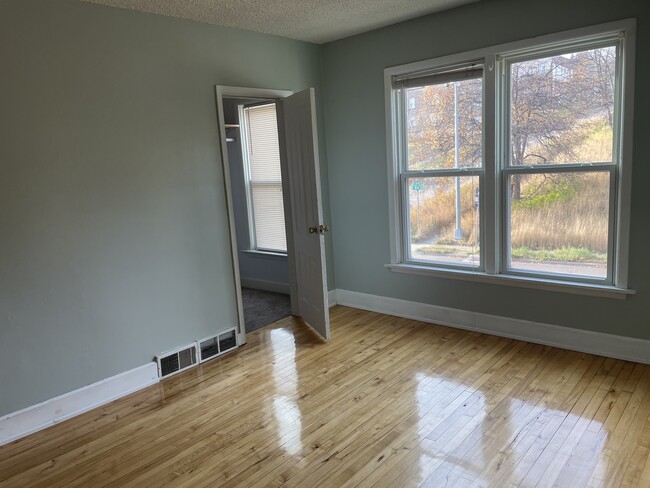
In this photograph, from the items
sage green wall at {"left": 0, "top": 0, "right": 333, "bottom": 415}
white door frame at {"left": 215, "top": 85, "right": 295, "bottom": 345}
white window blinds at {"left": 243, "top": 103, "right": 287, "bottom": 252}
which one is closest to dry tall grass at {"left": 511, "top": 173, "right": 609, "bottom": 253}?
white door frame at {"left": 215, "top": 85, "right": 295, "bottom": 345}

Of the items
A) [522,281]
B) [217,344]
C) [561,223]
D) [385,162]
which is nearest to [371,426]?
[217,344]

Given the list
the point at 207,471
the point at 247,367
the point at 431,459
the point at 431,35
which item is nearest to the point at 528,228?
the point at 431,35

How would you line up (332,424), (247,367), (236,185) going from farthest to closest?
1. (236,185)
2. (247,367)
3. (332,424)

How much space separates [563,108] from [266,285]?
3.63 meters

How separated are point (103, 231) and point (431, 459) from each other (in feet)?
7.72

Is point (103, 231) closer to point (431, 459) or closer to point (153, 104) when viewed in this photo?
point (153, 104)

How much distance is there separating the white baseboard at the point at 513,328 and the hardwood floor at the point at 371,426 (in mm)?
105

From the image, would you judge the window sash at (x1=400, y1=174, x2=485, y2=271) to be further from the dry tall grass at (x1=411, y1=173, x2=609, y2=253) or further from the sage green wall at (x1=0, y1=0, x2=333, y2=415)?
the sage green wall at (x1=0, y1=0, x2=333, y2=415)

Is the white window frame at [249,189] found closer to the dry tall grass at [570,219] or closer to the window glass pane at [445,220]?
the window glass pane at [445,220]

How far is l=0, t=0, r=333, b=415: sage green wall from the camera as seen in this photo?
279 centimetres

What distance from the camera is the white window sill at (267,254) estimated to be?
5.59 meters

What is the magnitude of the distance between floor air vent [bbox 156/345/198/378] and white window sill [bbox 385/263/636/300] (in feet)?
6.14

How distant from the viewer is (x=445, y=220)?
4.13 meters

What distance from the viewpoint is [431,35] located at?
3893 millimetres
